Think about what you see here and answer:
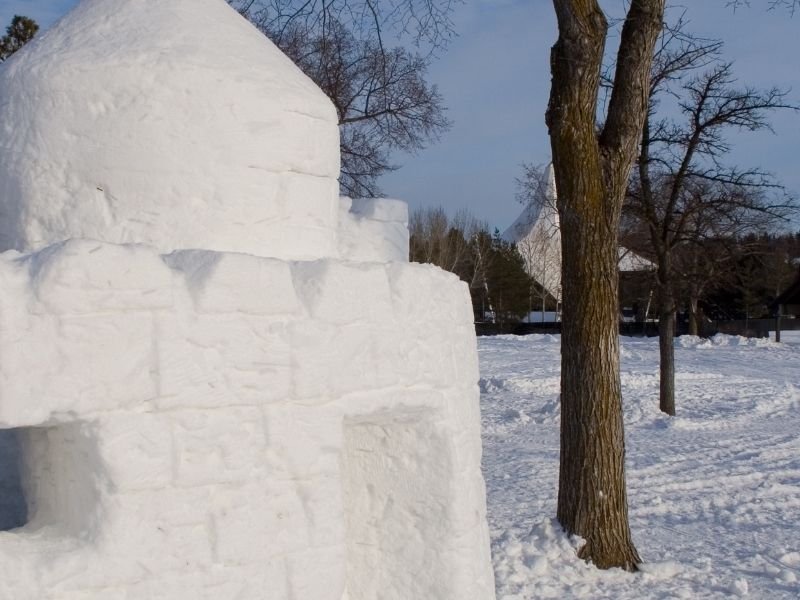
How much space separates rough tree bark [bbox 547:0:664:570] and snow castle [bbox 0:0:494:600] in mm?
2733

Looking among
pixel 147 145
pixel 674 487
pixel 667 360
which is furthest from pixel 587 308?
pixel 667 360

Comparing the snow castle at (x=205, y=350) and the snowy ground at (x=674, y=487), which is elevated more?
the snow castle at (x=205, y=350)

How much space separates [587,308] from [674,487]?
9.81 ft

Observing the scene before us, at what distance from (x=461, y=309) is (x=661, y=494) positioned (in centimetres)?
534

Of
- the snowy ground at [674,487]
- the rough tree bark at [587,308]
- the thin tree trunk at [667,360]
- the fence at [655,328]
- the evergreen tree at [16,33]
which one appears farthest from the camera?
the fence at [655,328]

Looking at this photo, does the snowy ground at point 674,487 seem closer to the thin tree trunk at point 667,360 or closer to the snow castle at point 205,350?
the thin tree trunk at point 667,360

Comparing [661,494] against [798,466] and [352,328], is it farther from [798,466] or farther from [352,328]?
[352,328]

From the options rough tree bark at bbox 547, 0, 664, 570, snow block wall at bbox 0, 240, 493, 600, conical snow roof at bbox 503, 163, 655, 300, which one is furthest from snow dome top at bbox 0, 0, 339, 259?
conical snow roof at bbox 503, 163, 655, 300

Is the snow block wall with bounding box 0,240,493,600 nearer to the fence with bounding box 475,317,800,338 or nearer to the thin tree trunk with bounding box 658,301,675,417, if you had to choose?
the thin tree trunk with bounding box 658,301,675,417

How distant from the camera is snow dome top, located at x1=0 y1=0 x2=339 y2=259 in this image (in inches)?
109

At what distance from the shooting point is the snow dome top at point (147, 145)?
2.78 m

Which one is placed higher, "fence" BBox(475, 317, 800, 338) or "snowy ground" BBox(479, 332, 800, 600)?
"fence" BBox(475, 317, 800, 338)

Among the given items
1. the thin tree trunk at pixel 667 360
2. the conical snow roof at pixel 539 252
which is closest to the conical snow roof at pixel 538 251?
the conical snow roof at pixel 539 252

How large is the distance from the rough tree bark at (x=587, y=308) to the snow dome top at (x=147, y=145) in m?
3.23
